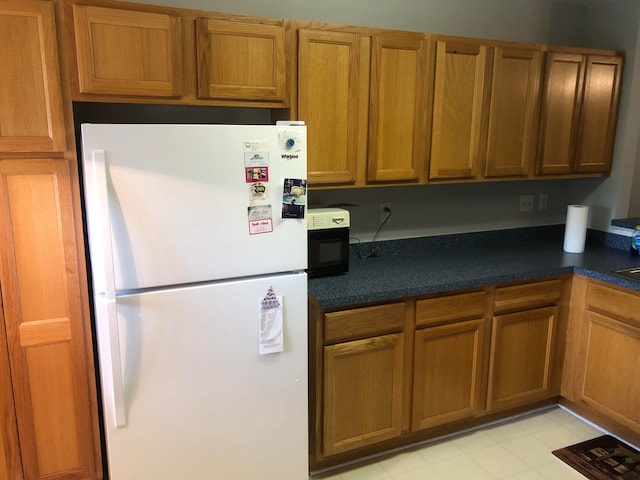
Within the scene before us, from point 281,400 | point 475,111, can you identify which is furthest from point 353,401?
point 475,111

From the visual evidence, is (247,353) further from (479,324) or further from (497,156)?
(497,156)

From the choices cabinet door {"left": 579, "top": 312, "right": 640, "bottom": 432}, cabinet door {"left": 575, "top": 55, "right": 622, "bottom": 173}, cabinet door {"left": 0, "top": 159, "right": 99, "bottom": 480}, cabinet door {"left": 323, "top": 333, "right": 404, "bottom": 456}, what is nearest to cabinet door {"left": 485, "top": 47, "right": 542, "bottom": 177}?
cabinet door {"left": 575, "top": 55, "right": 622, "bottom": 173}

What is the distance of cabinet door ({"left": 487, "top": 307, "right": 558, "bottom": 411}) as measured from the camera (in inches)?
104

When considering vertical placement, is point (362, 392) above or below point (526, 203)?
below

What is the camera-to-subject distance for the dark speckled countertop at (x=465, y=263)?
232 cm

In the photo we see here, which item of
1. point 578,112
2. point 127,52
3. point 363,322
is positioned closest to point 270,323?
point 363,322

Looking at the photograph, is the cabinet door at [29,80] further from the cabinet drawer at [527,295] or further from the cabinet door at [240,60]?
the cabinet drawer at [527,295]

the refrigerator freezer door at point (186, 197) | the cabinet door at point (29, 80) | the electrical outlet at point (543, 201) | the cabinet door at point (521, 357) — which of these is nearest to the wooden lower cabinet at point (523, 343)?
the cabinet door at point (521, 357)

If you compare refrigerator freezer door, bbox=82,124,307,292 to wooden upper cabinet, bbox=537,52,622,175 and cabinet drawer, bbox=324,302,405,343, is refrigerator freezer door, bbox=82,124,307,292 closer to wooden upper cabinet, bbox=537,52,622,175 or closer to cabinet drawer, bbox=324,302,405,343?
cabinet drawer, bbox=324,302,405,343

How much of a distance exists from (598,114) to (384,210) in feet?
4.62

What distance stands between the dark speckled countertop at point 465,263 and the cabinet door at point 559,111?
0.51 m

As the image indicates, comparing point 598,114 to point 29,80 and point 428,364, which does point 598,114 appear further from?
point 29,80

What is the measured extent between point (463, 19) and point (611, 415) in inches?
89.9

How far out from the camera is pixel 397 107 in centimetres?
248
